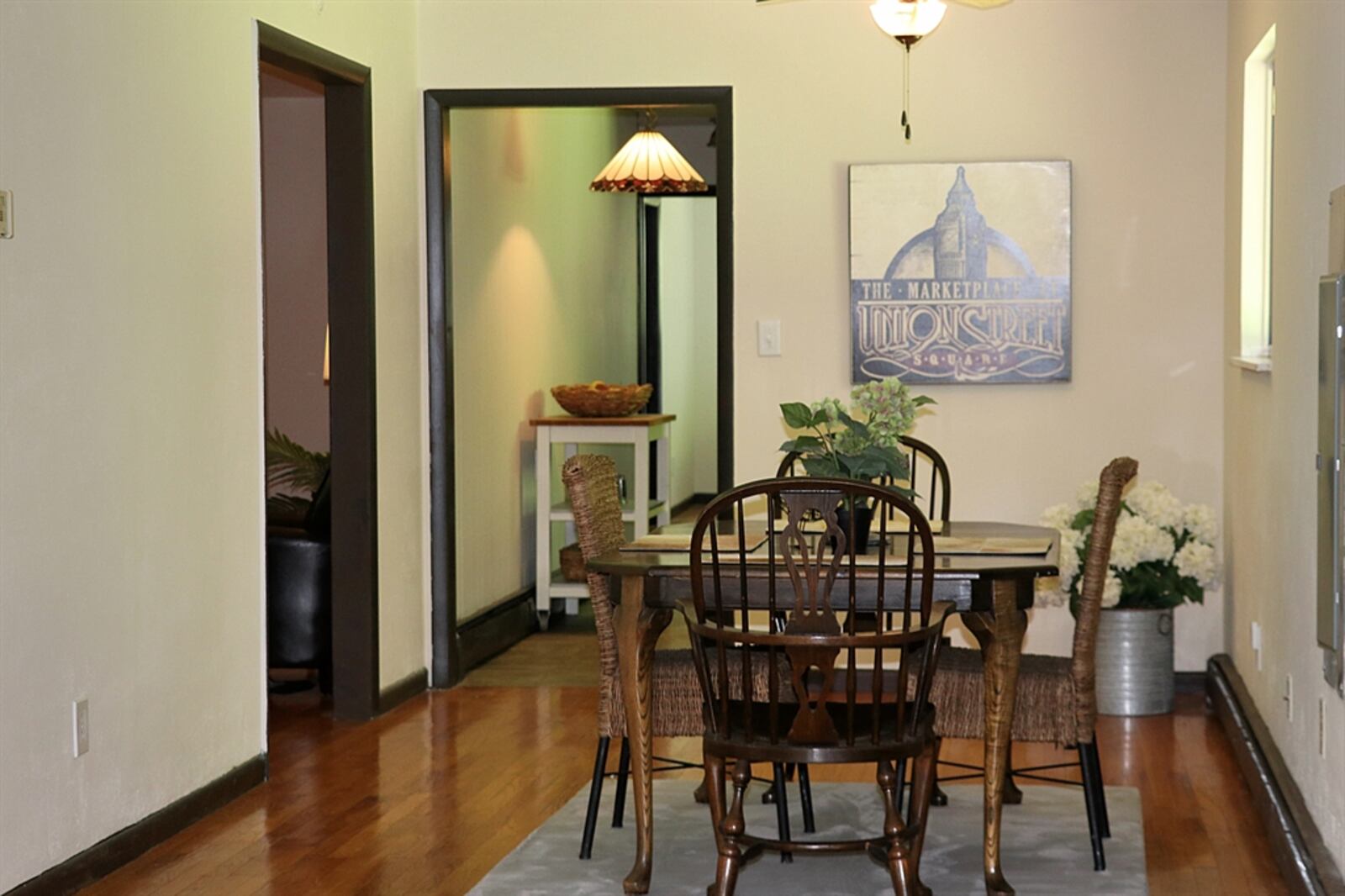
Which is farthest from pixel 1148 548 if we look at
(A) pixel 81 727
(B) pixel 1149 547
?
(A) pixel 81 727

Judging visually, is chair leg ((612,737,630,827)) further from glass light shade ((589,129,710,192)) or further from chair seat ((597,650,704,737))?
glass light shade ((589,129,710,192))

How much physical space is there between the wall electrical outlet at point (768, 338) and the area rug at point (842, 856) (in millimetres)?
1808

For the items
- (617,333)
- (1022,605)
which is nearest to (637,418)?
(617,333)

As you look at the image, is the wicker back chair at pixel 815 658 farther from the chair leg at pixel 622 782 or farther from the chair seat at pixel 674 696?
the chair leg at pixel 622 782

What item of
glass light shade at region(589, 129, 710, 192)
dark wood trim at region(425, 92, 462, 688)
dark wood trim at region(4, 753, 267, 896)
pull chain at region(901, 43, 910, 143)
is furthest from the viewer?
glass light shade at region(589, 129, 710, 192)

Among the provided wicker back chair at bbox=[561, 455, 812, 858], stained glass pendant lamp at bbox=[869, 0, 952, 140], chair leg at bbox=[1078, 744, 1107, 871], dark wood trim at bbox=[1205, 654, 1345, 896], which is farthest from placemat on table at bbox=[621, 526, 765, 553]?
stained glass pendant lamp at bbox=[869, 0, 952, 140]

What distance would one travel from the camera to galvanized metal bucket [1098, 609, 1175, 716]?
17.8 feet

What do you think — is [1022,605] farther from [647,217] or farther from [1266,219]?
[647,217]

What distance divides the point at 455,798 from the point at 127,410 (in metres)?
1.34

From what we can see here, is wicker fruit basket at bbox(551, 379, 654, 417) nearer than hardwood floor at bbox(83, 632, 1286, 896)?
No

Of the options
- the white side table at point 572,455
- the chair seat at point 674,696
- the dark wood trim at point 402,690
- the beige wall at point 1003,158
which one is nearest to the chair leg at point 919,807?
the chair seat at point 674,696

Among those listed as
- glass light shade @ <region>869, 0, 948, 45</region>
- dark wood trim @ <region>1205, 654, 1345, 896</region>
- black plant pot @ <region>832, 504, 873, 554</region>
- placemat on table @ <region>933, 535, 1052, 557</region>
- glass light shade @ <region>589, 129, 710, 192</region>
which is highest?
glass light shade @ <region>869, 0, 948, 45</region>

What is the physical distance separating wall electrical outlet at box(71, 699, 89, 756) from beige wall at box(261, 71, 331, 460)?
11.5 feet

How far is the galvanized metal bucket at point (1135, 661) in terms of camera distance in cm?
542
